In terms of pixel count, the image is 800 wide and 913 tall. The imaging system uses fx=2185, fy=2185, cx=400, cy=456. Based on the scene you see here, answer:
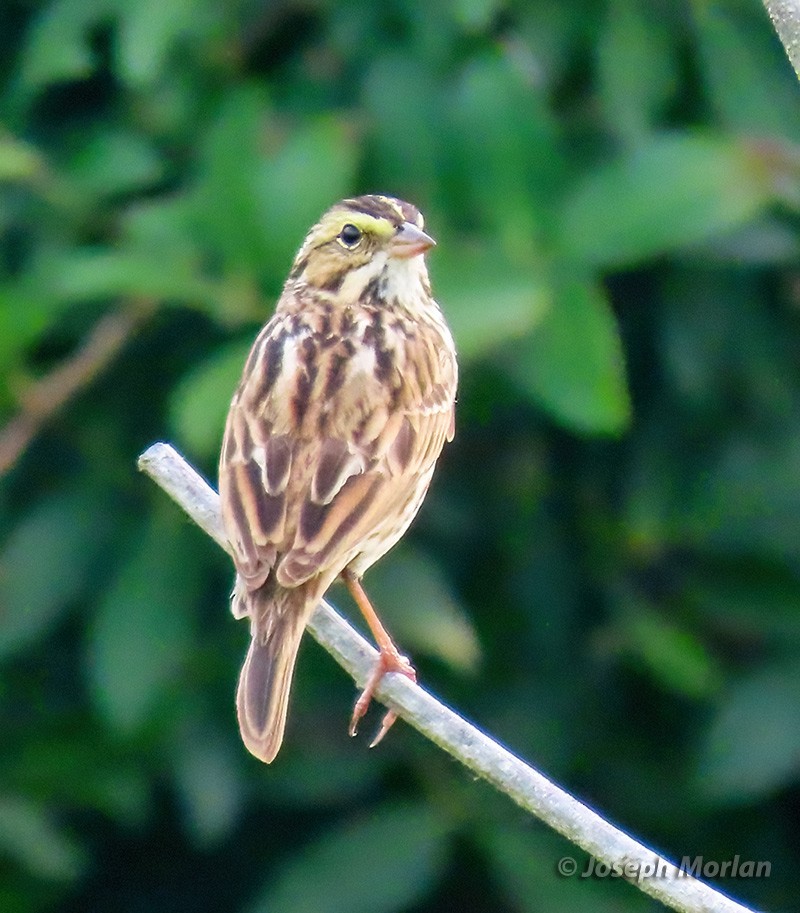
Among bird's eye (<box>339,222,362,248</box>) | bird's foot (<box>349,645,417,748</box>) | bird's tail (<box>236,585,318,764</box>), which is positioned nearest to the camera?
bird's tail (<box>236,585,318,764</box>)

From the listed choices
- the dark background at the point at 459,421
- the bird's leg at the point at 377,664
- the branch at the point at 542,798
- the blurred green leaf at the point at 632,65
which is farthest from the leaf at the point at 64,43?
the branch at the point at 542,798

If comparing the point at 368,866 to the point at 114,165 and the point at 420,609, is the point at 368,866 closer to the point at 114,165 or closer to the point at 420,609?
the point at 420,609

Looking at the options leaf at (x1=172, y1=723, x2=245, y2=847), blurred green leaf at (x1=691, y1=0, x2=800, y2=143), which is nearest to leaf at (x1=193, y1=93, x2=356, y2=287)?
blurred green leaf at (x1=691, y1=0, x2=800, y2=143)

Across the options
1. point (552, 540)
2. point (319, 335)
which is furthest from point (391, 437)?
point (552, 540)

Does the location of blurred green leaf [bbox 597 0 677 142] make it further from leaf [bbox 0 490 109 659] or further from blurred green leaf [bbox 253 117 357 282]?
leaf [bbox 0 490 109 659]

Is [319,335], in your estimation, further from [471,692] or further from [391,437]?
[471,692]

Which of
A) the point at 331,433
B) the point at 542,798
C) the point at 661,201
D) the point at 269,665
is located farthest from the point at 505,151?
the point at 542,798

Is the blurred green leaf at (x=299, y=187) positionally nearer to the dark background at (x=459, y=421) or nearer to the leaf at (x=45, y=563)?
the dark background at (x=459, y=421)
